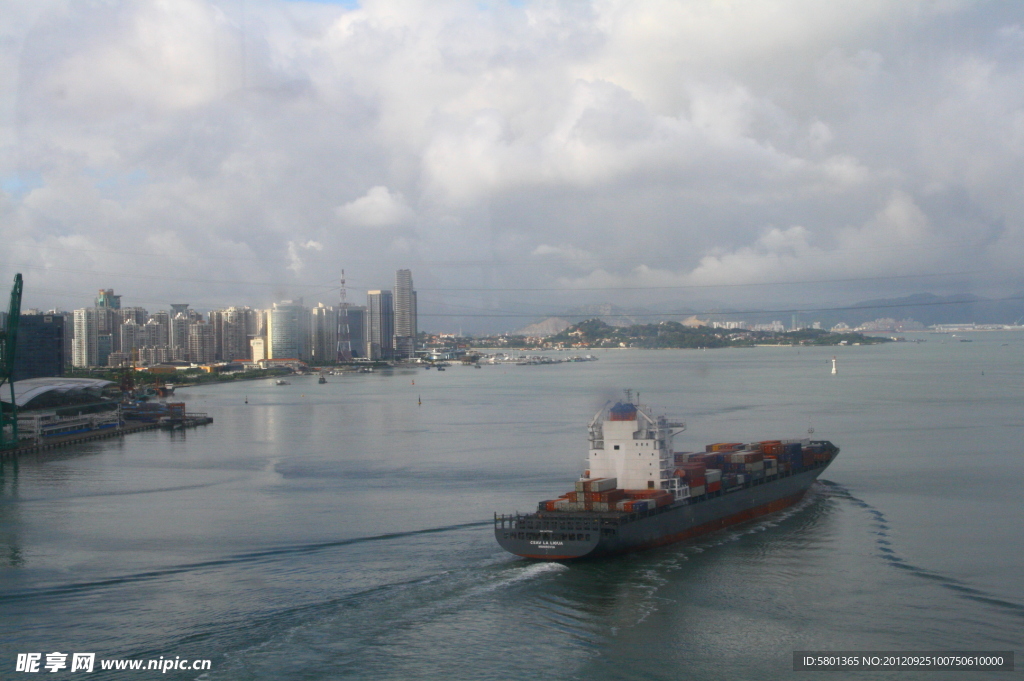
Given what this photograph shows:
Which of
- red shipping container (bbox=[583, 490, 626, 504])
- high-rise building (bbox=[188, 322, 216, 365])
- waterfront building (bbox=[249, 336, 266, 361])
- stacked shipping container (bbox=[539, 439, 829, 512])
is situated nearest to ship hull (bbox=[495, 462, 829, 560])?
stacked shipping container (bbox=[539, 439, 829, 512])

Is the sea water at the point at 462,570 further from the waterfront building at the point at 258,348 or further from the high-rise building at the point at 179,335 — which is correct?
the waterfront building at the point at 258,348

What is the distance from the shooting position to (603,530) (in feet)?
27.4

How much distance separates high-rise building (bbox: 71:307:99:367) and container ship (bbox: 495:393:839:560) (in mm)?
52574

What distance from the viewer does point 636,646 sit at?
6.29 m

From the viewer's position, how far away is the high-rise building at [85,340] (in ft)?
182

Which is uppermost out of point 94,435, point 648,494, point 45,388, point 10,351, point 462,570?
point 10,351

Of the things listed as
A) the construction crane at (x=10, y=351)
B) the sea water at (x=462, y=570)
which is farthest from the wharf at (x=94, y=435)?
the sea water at (x=462, y=570)

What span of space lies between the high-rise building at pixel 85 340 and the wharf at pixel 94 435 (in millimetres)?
34890

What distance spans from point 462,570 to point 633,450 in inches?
115

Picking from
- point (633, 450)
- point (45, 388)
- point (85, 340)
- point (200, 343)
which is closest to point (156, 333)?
point (200, 343)

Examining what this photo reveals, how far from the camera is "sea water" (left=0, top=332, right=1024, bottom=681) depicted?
6.09 metres

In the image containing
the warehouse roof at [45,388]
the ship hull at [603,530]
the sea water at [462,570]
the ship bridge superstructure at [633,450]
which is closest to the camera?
the sea water at [462,570]

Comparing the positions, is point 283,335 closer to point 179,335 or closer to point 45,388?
point 179,335

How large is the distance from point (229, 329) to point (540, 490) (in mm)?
60339
